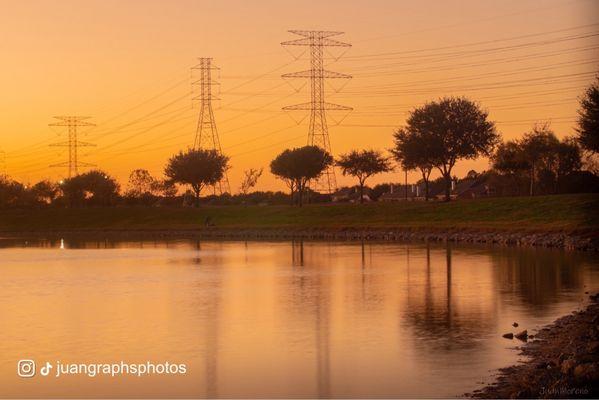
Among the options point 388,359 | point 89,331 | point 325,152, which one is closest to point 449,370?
point 388,359

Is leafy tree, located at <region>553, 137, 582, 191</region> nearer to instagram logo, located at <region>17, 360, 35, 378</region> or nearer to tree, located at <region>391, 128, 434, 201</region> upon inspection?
tree, located at <region>391, 128, 434, 201</region>

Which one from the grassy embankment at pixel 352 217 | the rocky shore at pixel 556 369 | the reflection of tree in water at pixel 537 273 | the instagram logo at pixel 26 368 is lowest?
the instagram logo at pixel 26 368

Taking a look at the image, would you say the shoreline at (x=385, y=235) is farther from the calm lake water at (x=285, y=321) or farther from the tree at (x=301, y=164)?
the tree at (x=301, y=164)

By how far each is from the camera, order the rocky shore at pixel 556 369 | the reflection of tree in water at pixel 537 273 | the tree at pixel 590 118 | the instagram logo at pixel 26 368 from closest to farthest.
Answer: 1. the rocky shore at pixel 556 369
2. the instagram logo at pixel 26 368
3. the reflection of tree in water at pixel 537 273
4. the tree at pixel 590 118

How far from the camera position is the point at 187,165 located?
14250 centimetres

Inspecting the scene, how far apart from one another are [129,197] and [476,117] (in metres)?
72.2

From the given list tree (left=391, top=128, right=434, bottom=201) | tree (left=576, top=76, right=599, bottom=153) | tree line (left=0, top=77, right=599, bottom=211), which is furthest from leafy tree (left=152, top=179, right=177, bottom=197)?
tree (left=576, top=76, right=599, bottom=153)

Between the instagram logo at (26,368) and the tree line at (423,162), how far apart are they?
3542cm

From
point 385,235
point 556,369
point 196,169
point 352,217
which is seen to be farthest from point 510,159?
point 556,369

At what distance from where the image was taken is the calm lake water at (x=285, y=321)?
62.3ft

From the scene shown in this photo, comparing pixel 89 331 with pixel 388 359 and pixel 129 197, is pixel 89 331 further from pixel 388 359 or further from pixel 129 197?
pixel 129 197

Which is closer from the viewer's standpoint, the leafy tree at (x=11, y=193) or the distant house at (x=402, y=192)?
the leafy tree at (x=11, y=193)

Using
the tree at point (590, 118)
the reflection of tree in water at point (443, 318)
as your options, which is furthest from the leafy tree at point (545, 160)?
the reflection of tree in water at point (443, 318)

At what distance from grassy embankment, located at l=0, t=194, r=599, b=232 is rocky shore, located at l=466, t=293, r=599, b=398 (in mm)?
44198
